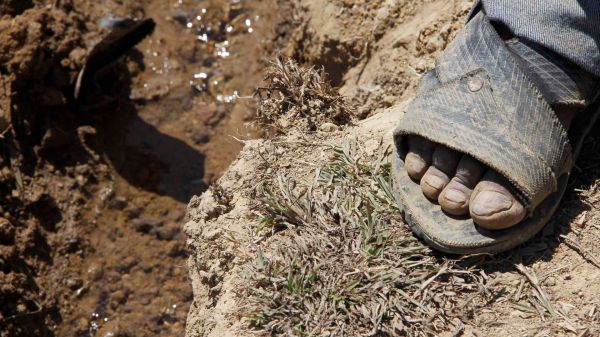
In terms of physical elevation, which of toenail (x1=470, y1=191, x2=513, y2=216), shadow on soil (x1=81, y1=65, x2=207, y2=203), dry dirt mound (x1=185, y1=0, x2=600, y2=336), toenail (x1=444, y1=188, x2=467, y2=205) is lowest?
shadow on soil (x1=81, y1=65, x2=207, y2=203)

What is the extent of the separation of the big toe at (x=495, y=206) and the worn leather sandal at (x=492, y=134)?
1.2 inches

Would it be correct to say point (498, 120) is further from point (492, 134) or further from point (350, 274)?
point (350, 274)

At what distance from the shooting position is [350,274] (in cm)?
213

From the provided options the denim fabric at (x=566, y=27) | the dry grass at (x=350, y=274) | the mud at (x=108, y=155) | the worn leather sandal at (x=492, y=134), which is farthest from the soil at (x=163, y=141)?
the denim fabric at (x=566, y=27)

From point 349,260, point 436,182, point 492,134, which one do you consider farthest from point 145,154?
point 492,134

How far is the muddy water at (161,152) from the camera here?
11.8ft

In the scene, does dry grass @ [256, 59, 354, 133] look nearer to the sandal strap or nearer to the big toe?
the sandal strap

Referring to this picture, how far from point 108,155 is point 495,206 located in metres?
2.57

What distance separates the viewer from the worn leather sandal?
2066 millimetres

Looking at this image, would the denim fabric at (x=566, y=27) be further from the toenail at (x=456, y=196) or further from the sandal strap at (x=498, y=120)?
the toenail at (x=456, y=196)

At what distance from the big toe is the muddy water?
159cm

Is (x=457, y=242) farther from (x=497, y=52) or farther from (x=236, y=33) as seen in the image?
(x=236, y=33)

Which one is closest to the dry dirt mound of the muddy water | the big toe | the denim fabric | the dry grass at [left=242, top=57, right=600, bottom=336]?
the dry grass at [left=242, top=57, right=600, bottom=336]

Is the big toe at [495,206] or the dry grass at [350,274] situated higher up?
the big toe at [495,206]
